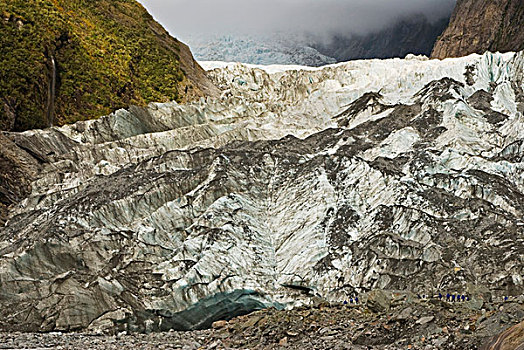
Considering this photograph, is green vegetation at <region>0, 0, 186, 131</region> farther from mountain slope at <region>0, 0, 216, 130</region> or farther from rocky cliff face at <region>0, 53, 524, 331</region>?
rocky cliff face at <region>0, 53, 524, 331</region>

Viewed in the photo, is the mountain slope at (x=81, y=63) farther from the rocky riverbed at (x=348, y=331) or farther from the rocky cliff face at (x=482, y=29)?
the rocky cliff face at (x=482, y=29)

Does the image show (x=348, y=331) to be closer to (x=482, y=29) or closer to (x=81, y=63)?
(x=81, y=63)

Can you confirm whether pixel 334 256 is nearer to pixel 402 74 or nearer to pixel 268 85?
pixel 402 74

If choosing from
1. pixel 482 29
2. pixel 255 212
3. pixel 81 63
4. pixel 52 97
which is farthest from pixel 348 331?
pixel 482 29

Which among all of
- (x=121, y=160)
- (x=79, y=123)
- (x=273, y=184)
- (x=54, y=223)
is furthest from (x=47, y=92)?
(x=273, y=184)

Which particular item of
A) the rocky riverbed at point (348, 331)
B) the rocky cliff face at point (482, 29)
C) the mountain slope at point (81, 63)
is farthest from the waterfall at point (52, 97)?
the rocky cliff face at point (482, 29)

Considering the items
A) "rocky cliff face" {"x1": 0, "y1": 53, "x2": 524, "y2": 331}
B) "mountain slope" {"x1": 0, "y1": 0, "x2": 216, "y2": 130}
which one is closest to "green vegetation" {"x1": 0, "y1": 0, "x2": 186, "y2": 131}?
"mountain slope" {"x1": 0, "y1": 0, "x2": 216, "y2": 130}

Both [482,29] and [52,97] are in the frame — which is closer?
[52,97]
